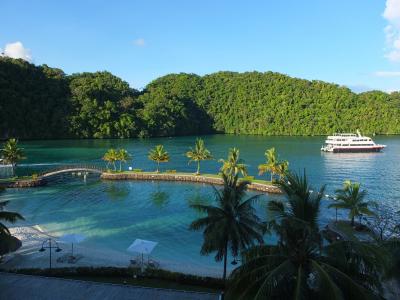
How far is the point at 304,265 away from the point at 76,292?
14.8 metres

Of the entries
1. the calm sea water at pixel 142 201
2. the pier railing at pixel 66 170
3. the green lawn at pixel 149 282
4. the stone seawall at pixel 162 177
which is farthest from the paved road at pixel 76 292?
the pier railing at pixel 66 170

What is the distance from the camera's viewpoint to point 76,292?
893 inches

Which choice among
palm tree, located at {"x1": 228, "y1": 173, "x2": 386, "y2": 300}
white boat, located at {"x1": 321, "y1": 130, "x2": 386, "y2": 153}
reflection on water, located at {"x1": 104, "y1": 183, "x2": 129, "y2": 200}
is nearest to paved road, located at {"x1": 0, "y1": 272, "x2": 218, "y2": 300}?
palm tree, located at {"x1": 228, "y1": 173, "x2": 386, "y2": 300}

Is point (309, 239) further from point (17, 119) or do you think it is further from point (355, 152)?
point (17, 119)

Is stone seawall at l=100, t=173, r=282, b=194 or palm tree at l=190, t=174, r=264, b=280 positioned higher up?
palm tree at l=190, t=174, r=264, b=280

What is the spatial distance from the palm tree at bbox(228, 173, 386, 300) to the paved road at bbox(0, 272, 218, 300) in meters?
8.64

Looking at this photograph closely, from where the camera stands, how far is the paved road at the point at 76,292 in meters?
22.2

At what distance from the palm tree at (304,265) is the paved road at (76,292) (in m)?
8.64

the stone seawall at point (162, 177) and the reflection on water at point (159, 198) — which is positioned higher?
the stone seawall at point (162, 177)

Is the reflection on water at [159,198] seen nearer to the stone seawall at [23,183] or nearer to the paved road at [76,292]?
the stone seawall at [23,183]

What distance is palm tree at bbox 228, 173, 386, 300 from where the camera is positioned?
1263 centimetres

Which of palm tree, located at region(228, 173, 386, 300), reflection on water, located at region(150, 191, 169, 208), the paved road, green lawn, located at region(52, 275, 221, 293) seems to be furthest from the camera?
reflection on water, located at region(150, 191, 169, 208)

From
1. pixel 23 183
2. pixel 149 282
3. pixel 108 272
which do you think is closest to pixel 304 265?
pixel 149 282

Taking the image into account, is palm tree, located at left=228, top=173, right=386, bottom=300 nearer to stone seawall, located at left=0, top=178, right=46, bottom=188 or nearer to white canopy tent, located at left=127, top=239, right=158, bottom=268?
white canopy tent, located at left=127, top=239, right=158, bottom=268
